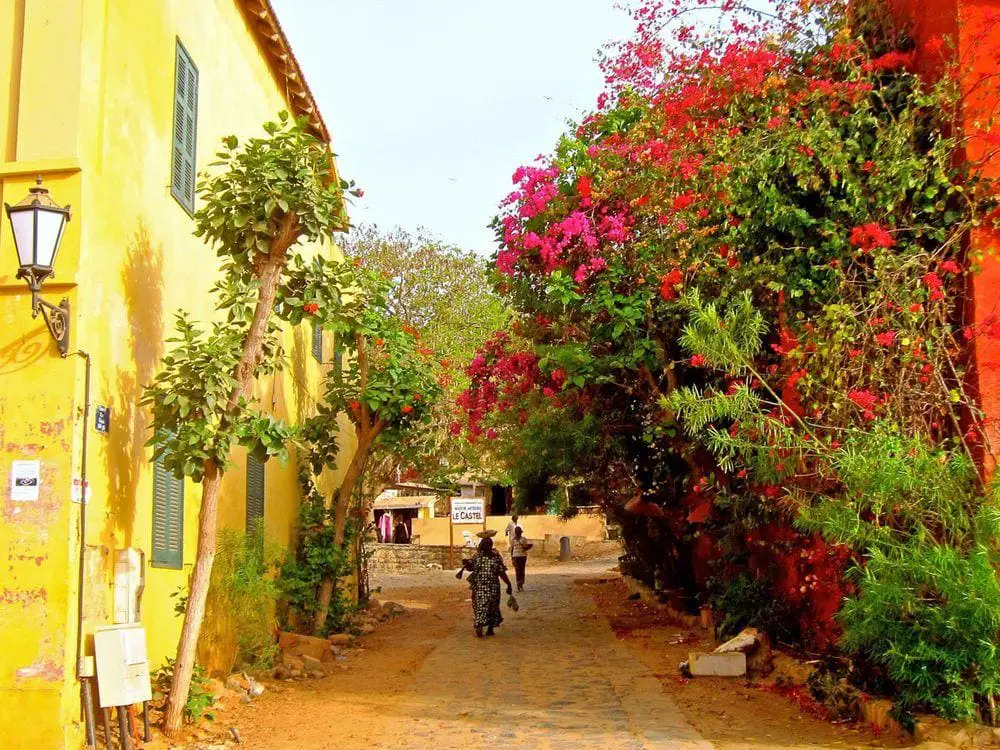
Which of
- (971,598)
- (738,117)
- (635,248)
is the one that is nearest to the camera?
(971,598)

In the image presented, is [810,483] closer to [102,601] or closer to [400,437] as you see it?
[102,601]

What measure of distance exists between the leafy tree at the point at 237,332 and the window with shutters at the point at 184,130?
42.3 inches

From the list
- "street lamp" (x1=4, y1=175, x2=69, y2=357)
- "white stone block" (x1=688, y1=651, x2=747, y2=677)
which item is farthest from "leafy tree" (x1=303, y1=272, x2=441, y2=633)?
"street lamp" (x1=4, y1=175, x2=69, y2=357)

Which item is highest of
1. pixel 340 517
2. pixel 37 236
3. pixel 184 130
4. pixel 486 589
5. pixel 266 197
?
pixel 184 130

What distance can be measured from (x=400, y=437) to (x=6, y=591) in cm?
802

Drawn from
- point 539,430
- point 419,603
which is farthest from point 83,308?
point 419,603

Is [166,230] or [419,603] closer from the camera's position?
[166,230]

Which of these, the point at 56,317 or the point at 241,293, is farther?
the point at 241,293

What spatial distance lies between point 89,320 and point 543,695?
5.83 m

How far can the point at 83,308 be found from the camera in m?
8.16

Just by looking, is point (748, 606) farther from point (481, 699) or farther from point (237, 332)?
point (237, 332)

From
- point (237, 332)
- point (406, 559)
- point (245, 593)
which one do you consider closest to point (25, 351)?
point (237, 332)

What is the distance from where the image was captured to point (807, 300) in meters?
10.0

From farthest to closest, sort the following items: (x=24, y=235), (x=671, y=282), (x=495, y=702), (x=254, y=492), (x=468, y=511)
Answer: (x=468, y=511)
(x=254, y=492)
(x=671, y=282)
(x=495, y=702)
(x=24, y=235)
